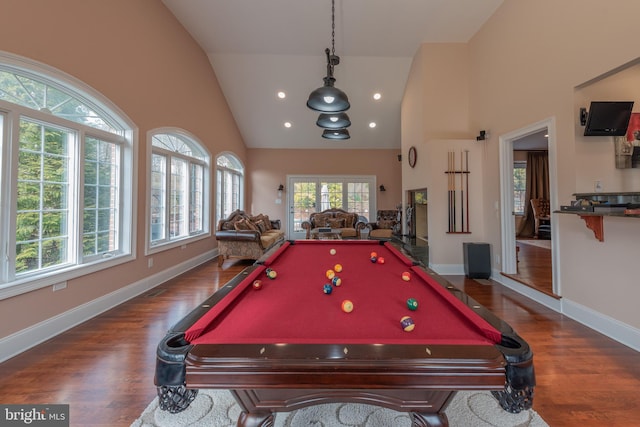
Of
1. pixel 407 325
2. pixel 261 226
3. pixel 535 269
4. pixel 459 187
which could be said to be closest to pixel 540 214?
pixel 535 269

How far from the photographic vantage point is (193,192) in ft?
17.8

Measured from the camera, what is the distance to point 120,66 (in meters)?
3.25

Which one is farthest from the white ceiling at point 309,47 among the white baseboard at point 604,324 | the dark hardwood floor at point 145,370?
the dark hardwood floor at point 145,370

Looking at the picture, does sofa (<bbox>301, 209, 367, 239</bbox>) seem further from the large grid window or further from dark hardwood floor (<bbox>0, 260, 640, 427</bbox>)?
the large grid window

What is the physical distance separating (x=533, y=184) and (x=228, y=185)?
29.7 ft

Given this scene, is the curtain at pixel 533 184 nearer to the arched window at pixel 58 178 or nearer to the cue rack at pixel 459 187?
the cue rack at pixel 459 187

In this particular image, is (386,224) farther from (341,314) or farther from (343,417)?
(341,314)

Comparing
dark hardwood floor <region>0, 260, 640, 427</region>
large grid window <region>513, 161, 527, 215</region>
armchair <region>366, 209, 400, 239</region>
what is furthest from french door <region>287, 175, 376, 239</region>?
dark hardwood floor <region>0, 260, 640, 427</region>

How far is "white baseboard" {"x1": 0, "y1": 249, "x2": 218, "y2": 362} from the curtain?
31.4 feet

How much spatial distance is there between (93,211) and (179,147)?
6.95 feet

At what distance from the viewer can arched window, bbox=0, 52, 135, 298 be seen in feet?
7.30

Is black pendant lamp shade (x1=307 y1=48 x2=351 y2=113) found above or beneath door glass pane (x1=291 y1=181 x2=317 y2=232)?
above

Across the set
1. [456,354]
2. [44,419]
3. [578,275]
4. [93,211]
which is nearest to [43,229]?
[93,211]

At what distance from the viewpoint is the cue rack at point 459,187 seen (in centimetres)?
454
